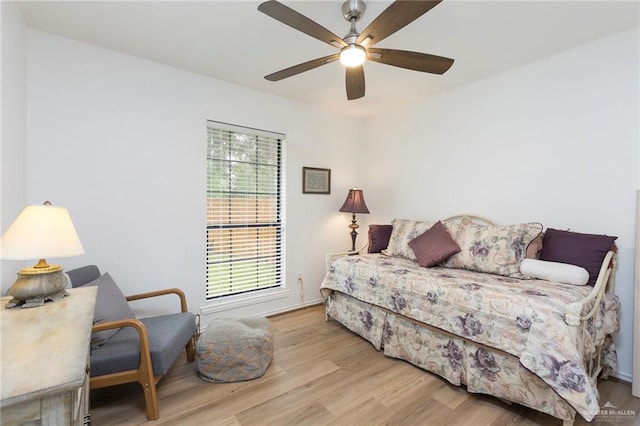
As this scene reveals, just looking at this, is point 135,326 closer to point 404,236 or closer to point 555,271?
point 404,236

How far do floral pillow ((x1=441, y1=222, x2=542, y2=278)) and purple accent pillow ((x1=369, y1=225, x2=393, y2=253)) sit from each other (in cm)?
84

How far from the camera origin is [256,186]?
338 centimetres

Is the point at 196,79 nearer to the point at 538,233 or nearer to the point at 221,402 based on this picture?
the point at 221,402

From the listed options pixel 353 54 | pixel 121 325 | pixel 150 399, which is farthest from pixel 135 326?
pixel 353 54

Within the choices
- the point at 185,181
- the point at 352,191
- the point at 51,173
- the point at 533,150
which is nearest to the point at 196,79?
the point at 185,181

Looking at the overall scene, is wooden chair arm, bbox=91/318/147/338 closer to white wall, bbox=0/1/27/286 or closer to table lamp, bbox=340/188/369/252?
white wall, bbox=0/1/27/286

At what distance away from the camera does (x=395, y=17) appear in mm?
1500

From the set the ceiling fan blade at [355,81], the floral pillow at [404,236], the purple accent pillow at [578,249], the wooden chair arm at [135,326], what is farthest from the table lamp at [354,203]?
the wooden chair arm at [135,326]

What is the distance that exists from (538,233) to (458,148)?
1218mm

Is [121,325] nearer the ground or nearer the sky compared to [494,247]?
nearer the ground

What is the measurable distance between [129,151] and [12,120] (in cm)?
77

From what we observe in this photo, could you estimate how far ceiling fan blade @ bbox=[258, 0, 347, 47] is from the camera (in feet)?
4.70

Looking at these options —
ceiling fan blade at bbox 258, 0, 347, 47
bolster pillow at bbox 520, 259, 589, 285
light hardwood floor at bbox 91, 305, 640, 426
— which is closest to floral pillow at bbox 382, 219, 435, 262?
bolster pillow at bbox 520, 259, 589, 285

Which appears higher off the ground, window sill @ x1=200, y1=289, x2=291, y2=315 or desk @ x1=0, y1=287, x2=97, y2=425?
desk @ x1=0, y1=287, x2=97, y2=425
